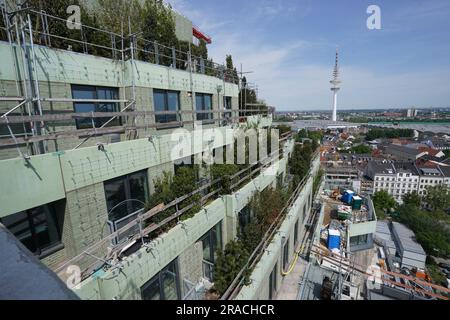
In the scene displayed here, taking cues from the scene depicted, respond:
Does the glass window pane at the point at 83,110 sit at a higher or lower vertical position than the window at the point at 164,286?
higher

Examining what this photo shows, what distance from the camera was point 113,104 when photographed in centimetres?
912

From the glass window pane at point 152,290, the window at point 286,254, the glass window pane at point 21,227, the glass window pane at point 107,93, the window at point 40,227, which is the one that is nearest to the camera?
the glass window pane at point 21,227

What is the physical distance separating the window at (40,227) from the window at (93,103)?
3.30 m

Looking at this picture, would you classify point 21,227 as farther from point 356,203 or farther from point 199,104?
point 356,203

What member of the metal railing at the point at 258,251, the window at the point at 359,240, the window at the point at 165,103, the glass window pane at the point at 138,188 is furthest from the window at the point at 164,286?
the window at the point at 359,240

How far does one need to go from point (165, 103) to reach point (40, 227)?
7111mm

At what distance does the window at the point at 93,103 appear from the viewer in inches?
307

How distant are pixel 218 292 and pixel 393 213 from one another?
66.7 meters

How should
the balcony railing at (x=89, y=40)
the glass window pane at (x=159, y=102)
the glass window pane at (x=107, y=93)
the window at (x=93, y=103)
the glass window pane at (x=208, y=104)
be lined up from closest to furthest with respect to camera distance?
the window at (x=93, y=103) → the balcony railing at (x=89, y=40) → the glass window pane at (x=107, y=93) → the glass window pane at (x=159, y=102) → the glass window pane at (x=208, y=104)

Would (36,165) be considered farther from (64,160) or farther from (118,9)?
(118,9)

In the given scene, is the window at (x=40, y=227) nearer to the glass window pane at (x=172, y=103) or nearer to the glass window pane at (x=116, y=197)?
the glass window pane at (x=116, y=197)

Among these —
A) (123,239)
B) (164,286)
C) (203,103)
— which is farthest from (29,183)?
(203,103)

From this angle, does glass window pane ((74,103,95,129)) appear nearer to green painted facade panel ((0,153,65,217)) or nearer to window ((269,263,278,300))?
green painted facade panel ((0,153,65,217))

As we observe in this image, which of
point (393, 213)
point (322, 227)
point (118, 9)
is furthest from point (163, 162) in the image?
point (393, 213)
